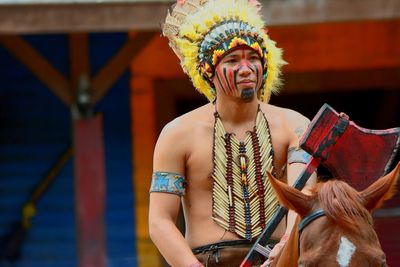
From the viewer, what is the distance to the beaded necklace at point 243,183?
4820 millimetres

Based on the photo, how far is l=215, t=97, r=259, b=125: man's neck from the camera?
4934mm

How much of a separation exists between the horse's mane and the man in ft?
3.10

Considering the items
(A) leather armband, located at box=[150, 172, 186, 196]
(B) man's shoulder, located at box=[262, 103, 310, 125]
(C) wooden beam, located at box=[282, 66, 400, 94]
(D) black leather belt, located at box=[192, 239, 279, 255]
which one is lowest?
(D) black leather belt, located at box=[192, 239, 279, 255]

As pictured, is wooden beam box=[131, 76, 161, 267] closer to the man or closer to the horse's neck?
the man

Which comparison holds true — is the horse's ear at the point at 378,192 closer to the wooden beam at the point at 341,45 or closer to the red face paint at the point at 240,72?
the red face paint at the point at 240,72

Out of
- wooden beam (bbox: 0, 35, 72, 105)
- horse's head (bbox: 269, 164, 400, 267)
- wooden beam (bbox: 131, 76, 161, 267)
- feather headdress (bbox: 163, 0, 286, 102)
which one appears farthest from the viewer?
wooden beam (bbox: 131, 76, 161, 267)

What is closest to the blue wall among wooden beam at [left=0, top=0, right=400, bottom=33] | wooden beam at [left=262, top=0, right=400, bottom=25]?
wooden beam at [left=0, top=0, right=400, bottom=33]

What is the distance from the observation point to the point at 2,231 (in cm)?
1145

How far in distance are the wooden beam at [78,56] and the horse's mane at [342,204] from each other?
6.61m

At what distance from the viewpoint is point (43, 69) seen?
10.1m

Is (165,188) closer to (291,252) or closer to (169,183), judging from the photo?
(169,183)

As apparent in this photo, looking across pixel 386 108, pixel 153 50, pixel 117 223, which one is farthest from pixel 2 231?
pixel 386 108

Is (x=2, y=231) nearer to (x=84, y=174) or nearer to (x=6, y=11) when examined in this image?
(x=84, y=174)

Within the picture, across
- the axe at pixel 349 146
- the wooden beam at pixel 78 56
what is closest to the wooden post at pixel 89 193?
the wooden beam at pixel 78 56
